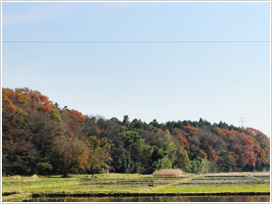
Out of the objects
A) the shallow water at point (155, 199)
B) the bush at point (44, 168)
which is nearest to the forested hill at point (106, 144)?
the bush at point (44, 168)

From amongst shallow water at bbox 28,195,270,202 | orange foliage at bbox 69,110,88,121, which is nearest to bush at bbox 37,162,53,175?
orange foliage at bbox 69,110,88,121

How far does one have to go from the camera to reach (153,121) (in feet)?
225

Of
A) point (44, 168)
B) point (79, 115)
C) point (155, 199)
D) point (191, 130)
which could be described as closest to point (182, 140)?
point (191, 130)

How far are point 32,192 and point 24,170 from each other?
17891mm

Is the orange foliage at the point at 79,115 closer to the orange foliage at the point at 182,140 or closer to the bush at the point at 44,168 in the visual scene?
the orange foliage at the point at 182,140

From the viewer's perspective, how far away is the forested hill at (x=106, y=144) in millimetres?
35719

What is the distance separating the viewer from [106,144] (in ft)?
140

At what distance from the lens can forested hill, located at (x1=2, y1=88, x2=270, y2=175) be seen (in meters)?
35.7

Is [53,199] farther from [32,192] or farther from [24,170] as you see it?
[24,170]

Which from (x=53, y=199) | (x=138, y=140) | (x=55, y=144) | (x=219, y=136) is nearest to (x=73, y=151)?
(x=55, y=144)

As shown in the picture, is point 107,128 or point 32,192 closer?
point 32,192

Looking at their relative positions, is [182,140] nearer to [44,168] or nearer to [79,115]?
[79,115]

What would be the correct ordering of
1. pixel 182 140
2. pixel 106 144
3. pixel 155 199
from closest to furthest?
1. pixel 155 199
2. pixel 106 144
3. pixel 182 140

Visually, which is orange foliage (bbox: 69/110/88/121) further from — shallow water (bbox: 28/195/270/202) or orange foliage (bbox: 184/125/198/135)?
shallow water (bbox: 28/195/270/202)
